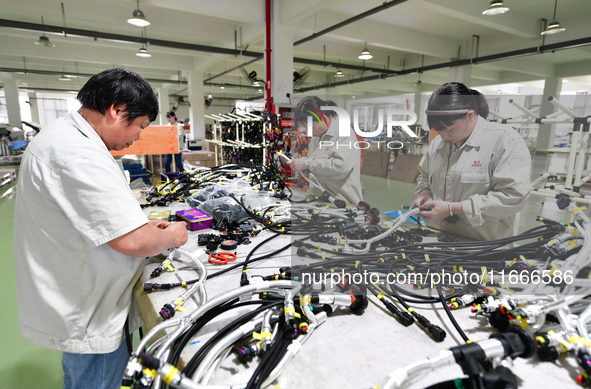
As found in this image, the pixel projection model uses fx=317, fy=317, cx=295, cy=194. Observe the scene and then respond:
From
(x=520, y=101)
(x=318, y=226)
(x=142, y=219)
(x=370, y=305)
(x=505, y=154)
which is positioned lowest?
(x=370, y=305)

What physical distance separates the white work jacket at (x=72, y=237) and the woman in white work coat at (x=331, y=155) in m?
0.73

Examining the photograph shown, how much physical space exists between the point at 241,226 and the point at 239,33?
6369 millimetres

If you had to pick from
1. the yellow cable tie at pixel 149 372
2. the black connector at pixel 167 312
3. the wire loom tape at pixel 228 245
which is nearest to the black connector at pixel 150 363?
the yellow cable tie at pixel 149 372

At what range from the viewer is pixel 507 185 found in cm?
93

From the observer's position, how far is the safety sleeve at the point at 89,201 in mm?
808

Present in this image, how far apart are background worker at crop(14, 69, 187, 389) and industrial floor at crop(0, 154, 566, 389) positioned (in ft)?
2.60

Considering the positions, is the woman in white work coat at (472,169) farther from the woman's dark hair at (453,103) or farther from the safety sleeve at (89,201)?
the safety sleeve at (89,201)

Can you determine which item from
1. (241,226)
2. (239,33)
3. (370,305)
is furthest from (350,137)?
(239,33)

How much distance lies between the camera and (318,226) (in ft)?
4.91

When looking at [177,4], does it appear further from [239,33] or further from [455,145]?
[455,145]

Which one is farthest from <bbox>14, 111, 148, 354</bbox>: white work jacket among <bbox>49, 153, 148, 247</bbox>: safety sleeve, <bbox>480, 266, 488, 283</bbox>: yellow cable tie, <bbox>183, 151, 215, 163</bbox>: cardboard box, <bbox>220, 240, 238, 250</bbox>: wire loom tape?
<bbox>183, 151, 215, 163</bbox>: cardboard box

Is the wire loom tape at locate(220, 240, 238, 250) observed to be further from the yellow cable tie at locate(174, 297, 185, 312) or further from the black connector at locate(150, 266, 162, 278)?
the yellow cable tie at locate(174, 297, 185, 312)

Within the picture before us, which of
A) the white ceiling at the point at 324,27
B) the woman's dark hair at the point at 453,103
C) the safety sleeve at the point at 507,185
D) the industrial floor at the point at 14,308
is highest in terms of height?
the white ceiling at the point at 324,27

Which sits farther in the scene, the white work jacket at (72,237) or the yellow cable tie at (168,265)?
the yellow cable tie at (168,265)
